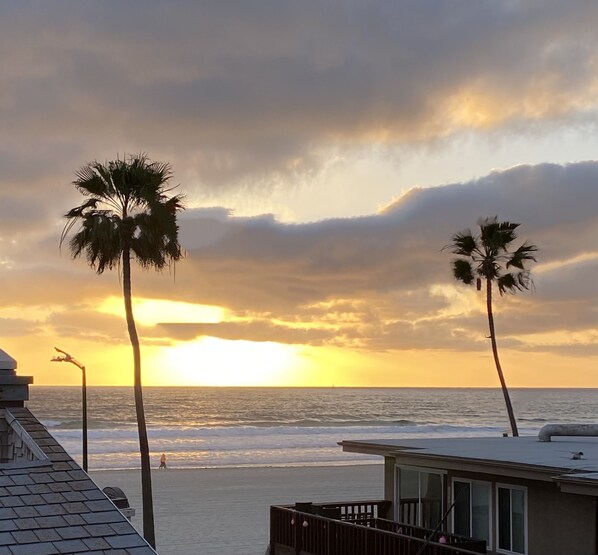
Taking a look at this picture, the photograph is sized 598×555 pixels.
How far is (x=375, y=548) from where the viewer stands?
17.9 m

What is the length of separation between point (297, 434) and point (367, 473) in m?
45.6

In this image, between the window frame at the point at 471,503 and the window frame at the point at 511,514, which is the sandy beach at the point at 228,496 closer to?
the window frame at the point at 471,503

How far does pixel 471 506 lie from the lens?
19.5m

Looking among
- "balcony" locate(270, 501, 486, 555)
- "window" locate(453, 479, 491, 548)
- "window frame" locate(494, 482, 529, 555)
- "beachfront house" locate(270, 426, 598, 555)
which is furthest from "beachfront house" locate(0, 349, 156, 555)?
"window" locate(453, 479, 491, 548)

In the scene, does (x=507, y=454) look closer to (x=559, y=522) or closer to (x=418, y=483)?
(x=559, y=522)

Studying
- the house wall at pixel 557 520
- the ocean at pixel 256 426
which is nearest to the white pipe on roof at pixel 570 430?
the house wall at pixel 557 520

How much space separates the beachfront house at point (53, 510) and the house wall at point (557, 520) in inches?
426

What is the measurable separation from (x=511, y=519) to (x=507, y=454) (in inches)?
51.9

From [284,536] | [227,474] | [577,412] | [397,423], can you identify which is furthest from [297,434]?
[577,412]

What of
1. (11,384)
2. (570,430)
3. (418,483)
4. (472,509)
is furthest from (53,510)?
(570,430)

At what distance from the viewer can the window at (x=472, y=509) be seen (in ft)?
62.4

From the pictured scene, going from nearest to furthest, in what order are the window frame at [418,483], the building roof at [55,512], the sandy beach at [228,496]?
the building roof at [55,512] → the window frame at [418,483] → the sandy beach at [228,496]

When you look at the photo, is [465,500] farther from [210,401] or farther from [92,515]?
[210,401]

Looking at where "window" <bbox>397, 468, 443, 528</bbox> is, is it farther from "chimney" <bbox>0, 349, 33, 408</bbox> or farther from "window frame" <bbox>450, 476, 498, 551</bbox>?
"chimney" <bbox>0, 349, 33, 408</bbox>
